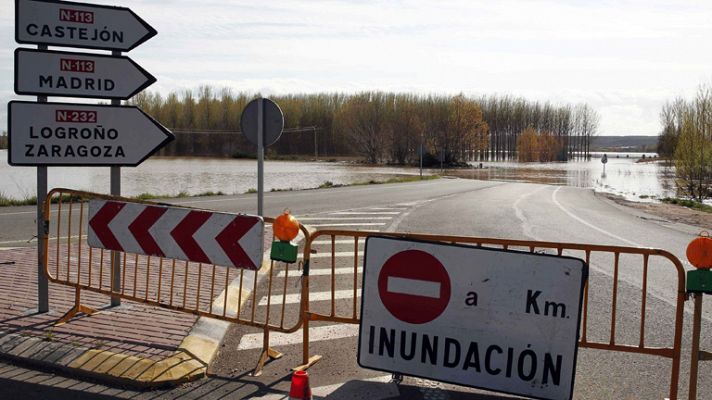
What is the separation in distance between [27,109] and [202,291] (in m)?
2.64

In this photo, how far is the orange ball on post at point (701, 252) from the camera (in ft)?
13.9

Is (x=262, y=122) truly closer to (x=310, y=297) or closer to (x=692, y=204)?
(x=310, y=297)

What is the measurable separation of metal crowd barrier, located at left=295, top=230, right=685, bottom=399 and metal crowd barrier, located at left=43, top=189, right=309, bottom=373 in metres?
0.32

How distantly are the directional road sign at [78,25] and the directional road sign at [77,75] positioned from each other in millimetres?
132

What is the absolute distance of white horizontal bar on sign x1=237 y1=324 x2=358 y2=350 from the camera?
5.69 meters

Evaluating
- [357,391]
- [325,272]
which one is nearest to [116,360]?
[357,391]

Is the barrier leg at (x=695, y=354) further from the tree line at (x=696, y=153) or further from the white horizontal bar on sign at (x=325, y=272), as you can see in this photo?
the tree line at (x=696, y=153)

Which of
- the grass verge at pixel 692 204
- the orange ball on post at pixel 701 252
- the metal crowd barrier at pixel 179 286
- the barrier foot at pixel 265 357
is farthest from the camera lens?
the grass verge at pixel 692 204

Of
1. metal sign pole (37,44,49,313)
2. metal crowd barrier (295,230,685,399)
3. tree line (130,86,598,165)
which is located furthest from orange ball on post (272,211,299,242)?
tree line (130,86,598,165)

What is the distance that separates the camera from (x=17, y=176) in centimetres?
3881

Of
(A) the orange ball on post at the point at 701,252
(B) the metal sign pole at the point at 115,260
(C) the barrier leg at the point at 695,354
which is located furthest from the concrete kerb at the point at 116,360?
(A) the orange ball on post at the point at 701,252

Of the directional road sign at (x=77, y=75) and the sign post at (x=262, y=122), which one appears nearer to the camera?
the directional road sign at (x=77, y=75)

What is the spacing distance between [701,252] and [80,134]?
17.6 feet

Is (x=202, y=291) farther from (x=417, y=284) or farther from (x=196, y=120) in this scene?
(x=196, y=120)
